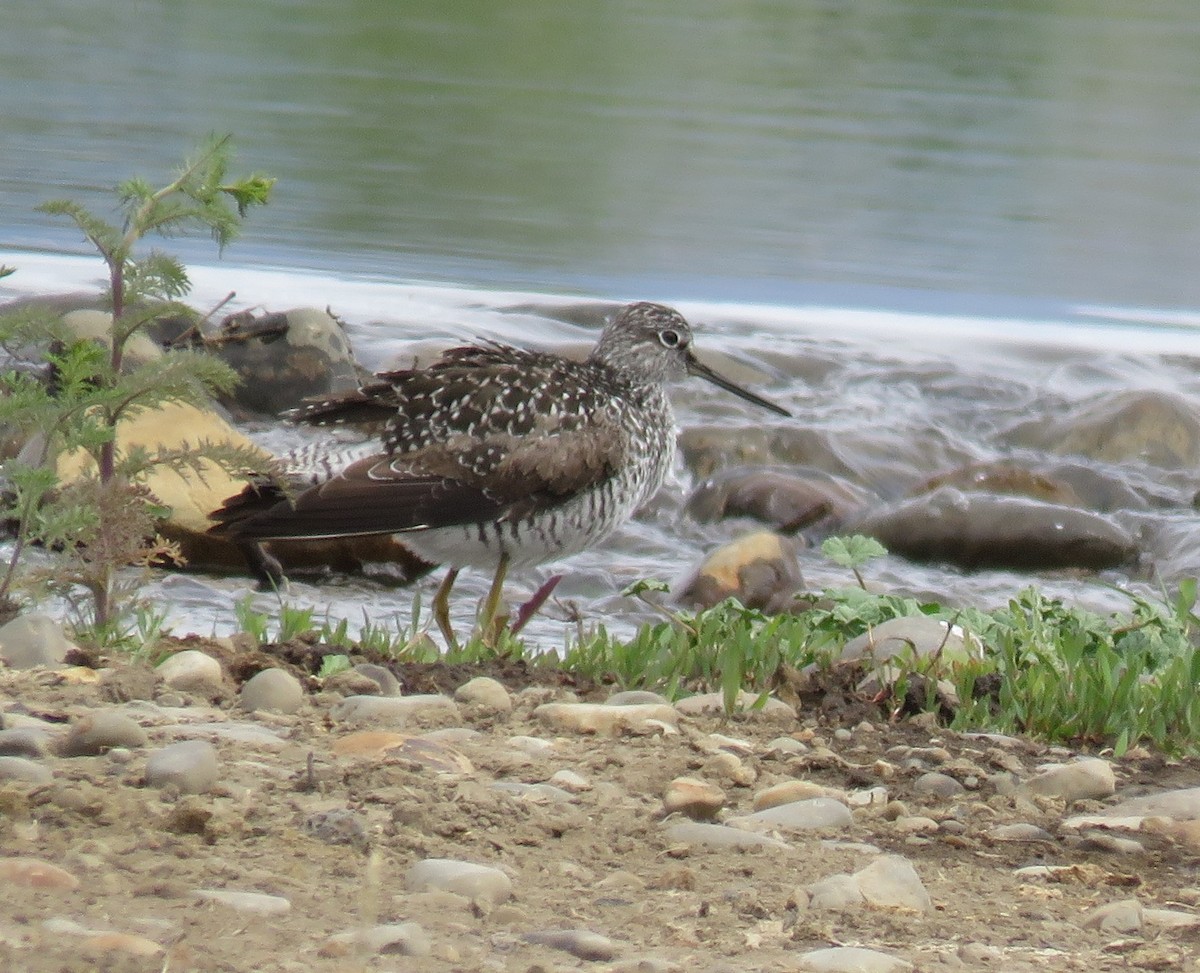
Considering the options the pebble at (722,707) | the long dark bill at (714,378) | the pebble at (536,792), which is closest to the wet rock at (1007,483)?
the long dark bill at (714,378)

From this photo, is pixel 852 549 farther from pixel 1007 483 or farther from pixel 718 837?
pixel 1007 483

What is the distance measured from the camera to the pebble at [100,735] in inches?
155

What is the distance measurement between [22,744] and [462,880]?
1.05m

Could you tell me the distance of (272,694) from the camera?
4.61 metres

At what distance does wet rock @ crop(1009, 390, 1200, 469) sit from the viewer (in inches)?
445

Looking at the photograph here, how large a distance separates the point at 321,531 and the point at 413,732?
2.35 meters

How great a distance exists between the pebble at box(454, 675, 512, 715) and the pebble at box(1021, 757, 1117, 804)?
1305 millimetres

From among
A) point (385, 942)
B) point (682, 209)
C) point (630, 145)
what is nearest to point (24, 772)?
point (385, 942)

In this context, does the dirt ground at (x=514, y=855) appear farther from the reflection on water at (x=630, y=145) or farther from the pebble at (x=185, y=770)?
the reflection on water at (x=630, y=145)

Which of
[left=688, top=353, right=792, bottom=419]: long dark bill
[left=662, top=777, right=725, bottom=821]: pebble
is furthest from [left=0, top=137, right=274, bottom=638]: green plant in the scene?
[left=688, top=353, right=792, bottom=419]: long dark bill

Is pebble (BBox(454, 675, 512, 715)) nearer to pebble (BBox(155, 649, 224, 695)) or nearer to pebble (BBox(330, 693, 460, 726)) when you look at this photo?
pebble (BBox(330, 693, 460, 726))

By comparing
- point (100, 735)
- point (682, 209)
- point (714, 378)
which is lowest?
point (100, 735)

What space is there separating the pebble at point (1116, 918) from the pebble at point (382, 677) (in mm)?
1944

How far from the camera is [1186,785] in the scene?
479cm
